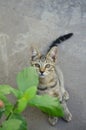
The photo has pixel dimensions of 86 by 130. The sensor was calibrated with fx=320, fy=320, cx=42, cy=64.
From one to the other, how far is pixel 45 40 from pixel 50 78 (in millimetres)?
752

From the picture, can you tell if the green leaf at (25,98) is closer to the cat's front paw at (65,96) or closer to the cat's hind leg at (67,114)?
the cat's hind leg at (67,114)

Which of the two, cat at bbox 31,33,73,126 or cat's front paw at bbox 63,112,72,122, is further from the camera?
cat's front paw at bbox 63,112,72,122

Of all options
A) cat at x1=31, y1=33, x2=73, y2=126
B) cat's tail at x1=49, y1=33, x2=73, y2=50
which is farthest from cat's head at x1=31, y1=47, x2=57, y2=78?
cat's tail at x1=49, y1=33, x2=73, y2=50

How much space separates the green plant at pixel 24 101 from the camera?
0.87 m

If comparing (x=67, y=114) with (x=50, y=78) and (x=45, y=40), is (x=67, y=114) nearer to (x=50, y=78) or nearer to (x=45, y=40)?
(x=50, y=78)

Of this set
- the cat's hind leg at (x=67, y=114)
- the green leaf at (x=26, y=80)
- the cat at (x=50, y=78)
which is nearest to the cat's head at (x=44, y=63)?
the cat at (x=50, y=78)

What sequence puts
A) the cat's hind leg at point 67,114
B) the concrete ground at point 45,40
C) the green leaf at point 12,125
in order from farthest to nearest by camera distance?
the concrete ground at point 45,40
the cat's hind leg at point 67,114
the green leaf at point 12,125

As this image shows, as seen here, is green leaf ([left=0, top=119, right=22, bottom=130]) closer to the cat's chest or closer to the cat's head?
the cat's head

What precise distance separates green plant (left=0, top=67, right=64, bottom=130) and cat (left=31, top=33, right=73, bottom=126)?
46.9 inches

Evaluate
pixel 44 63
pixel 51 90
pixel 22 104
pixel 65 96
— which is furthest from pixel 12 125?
pixel 65 96

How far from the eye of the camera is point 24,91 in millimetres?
893

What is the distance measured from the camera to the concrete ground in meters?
2.38

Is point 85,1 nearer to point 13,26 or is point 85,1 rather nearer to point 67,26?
point 67,26

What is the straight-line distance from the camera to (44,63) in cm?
214
